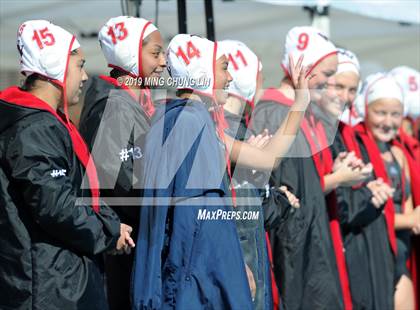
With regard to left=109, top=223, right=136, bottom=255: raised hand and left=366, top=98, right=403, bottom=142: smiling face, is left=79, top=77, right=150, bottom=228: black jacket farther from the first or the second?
left=366, top=98, right=403, bottom=142: smiling face

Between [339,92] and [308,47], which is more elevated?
[308,47]

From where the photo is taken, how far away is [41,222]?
12.3 feet

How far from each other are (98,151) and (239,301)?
0.92 m

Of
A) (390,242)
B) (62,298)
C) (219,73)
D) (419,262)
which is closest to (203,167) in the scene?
(219,73)

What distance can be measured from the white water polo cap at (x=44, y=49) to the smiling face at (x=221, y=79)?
61cm

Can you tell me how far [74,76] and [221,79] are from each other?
61 cm

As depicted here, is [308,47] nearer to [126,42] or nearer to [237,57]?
[237,57]

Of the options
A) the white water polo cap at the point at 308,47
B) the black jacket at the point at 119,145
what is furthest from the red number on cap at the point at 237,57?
the black jacket at the point at 119,145

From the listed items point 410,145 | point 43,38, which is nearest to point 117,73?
point 43,38

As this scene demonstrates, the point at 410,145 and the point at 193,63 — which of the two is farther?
the point at 410,145

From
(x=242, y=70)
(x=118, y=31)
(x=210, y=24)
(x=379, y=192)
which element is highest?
(x=210, y=24)

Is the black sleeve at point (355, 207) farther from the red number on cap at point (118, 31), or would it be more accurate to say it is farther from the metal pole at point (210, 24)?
the red number on cap at point (118, 31)

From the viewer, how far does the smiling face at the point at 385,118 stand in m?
6.14

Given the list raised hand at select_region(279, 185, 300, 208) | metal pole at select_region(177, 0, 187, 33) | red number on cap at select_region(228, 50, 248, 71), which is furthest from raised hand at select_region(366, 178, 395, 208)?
metal pole at select_region(177, 0, 187, 33)
